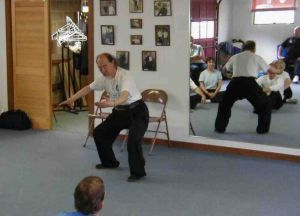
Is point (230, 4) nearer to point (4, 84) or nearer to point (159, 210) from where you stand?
point (159, 210)

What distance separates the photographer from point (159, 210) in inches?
149

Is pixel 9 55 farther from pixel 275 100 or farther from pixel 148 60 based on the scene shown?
pixel 275 100

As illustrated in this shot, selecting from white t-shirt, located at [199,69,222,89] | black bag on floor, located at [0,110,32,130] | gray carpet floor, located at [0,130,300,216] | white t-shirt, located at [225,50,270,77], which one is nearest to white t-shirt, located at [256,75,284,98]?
white t-shirt, located at [225,50,270,77]

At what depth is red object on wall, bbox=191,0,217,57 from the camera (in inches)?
219

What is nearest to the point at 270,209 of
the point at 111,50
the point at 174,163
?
the point at 174,163

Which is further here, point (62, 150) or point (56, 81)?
point (56, 81)

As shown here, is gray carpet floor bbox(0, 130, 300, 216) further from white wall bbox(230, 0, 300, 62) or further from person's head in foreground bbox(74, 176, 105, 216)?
person's head in foreground bbox(74, 176, 105, 216)

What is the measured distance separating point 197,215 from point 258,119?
241cm

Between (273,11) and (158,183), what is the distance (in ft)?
8.27

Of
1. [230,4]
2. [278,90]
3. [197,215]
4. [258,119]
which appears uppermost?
[230,4]

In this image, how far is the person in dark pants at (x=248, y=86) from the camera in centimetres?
568

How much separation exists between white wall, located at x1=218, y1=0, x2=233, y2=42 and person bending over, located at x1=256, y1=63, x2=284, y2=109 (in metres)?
0.65

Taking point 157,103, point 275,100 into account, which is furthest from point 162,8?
point 275,100

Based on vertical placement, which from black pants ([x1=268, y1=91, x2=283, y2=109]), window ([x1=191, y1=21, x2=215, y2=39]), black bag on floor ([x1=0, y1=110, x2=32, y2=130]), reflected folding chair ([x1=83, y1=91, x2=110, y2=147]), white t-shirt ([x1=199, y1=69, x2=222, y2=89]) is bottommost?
black bag on floor ([x1=0, y1=110, x2=32, y2=130])
